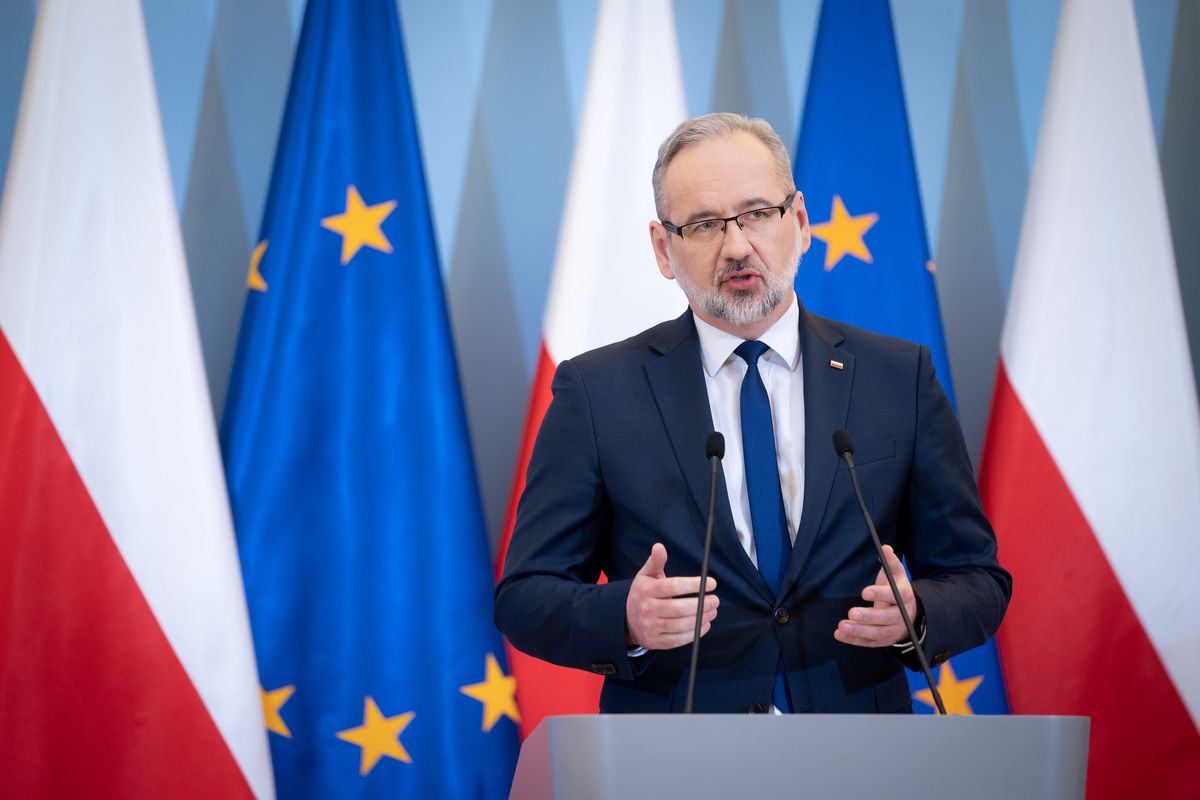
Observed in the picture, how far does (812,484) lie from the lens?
1.66m

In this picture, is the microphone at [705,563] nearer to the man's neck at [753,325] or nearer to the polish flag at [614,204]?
the man's neck at [753,325]

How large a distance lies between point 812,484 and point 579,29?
2.07 m

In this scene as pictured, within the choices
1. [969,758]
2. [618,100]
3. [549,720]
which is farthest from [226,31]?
[969,758]

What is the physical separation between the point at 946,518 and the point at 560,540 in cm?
61

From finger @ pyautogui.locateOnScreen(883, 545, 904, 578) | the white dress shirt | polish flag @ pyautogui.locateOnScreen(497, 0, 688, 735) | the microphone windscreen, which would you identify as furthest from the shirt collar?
polish flag @ pyautogui.locateOnScreen(497, 0, 688, 735)

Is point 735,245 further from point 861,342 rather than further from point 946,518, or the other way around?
point 946,518

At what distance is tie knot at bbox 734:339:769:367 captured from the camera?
6.02 ft

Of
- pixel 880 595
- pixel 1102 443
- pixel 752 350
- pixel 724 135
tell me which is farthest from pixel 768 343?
pixel 1102 443

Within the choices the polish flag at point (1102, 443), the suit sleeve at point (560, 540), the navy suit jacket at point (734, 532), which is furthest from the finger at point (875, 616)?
the polish flag at point (1102, 443)

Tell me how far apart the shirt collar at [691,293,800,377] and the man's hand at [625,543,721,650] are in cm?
56

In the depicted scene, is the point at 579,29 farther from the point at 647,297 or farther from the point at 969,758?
the point at 969,758

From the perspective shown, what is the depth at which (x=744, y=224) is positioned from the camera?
6.10 ft

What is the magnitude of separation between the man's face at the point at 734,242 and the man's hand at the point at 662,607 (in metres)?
0.60

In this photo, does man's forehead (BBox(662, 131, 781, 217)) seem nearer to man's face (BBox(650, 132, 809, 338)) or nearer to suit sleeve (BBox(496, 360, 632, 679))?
man's face (BBox(650, 132, 809, 338))
